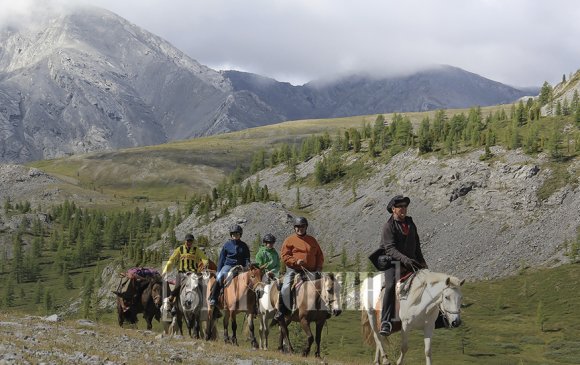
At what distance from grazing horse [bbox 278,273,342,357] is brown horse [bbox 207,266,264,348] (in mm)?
2798

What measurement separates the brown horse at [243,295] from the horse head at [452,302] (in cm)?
1029

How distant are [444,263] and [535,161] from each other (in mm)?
54521

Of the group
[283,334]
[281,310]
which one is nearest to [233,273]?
[281,310]

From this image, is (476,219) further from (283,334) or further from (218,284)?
(283,334)

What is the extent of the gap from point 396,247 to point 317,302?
5707 mm

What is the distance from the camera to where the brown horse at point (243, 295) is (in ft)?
88.4

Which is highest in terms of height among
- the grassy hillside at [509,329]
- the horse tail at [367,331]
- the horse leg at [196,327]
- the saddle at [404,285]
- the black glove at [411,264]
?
the black glove at [411,264]

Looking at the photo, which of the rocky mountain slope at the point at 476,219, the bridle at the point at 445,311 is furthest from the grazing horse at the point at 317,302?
the rocky mountain slope at the point at 476,219

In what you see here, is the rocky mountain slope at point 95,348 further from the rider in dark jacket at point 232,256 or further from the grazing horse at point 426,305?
the rider in dark jacket at point 232,256

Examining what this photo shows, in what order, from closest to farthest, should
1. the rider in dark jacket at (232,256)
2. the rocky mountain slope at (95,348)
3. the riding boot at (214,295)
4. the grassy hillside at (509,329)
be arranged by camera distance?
1. the rocky mountain slope at (95,348)
2. the riding boot at (214,295)
3. the rider in dark jacket at (232,256)
4. the grassy hillside at (509,329)

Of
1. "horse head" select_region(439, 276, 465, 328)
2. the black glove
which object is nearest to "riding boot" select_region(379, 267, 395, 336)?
the black glove

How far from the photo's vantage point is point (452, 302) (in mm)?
18312

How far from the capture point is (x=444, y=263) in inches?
5979

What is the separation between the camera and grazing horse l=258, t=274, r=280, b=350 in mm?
26094
